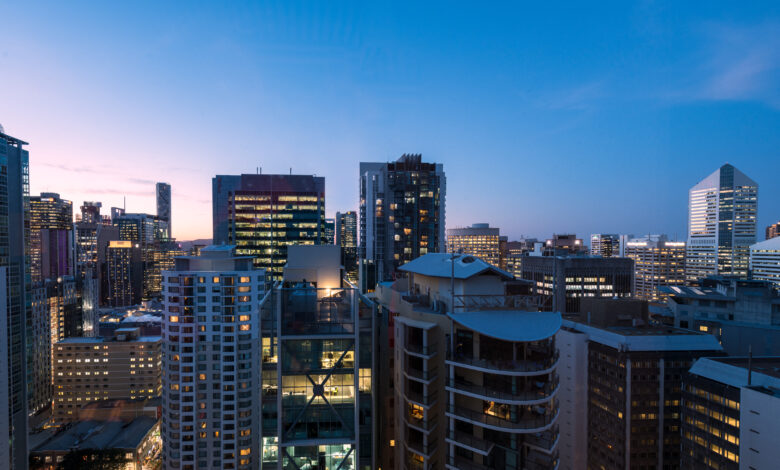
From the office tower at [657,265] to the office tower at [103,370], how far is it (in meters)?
116

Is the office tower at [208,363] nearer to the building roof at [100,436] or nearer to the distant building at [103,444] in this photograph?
the distant building at [103,444]

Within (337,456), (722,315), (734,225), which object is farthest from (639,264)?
(337,456)

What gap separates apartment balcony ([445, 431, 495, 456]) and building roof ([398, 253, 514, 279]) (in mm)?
5456

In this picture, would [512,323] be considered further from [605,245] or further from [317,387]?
[605,245]

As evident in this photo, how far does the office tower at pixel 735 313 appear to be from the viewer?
90.6 ft

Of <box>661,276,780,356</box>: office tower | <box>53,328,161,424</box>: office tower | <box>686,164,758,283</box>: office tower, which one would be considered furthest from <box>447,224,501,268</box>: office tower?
<box>53,328,161,424</box>: office tower

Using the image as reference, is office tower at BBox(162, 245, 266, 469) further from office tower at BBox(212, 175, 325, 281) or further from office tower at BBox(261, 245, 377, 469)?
office tower at BBox(212, 175, 325, 281)

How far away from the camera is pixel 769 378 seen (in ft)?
62.9

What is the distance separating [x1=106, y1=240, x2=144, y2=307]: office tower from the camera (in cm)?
12738

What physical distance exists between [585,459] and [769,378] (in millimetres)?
14450

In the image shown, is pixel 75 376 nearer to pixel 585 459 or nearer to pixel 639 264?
pixel 585 459

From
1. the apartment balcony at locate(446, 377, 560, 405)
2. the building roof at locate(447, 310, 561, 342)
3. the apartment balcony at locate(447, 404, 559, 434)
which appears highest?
the building roof at locate(447, 310, 561, 342)

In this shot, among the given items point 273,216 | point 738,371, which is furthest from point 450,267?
point 273,216

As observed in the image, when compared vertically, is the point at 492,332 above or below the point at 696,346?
above
